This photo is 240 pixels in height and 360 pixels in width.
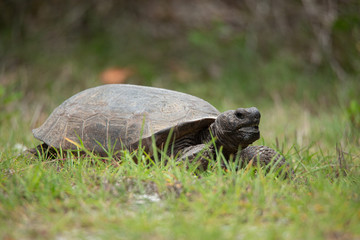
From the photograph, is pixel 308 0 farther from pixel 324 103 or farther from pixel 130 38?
pixel 130 38

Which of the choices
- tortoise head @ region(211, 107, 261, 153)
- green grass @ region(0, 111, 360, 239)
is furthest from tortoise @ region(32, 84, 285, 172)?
green grass @ region(0, 111, 360, 239)

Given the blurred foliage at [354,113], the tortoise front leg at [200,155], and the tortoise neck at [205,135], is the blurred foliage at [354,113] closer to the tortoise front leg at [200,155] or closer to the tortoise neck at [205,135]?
the tortoise neck at [205,135]

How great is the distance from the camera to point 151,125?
2902 mm

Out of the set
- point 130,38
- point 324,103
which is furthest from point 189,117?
point 130,38

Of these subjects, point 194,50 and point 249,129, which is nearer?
point 249,129

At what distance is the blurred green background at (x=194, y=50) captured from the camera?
22.4 ft

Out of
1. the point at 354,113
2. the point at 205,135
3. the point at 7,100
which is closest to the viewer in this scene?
the point at 205,135

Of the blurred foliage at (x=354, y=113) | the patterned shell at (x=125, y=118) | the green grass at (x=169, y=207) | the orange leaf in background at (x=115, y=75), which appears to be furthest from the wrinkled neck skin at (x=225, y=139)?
the orange leaf in background at (x=115, y=75)

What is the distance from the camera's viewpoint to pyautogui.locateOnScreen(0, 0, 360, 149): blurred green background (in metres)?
6.83

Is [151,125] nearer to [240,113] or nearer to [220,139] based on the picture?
[220,139]

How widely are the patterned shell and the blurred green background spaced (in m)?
2.70

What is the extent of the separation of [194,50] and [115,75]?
1991mm

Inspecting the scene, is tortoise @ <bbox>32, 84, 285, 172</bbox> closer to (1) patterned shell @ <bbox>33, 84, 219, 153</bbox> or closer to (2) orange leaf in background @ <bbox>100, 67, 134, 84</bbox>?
(1) patterned shell @ <bbox>33, 84, 219, 153</bbox>

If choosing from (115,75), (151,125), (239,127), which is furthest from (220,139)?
(115,75)
